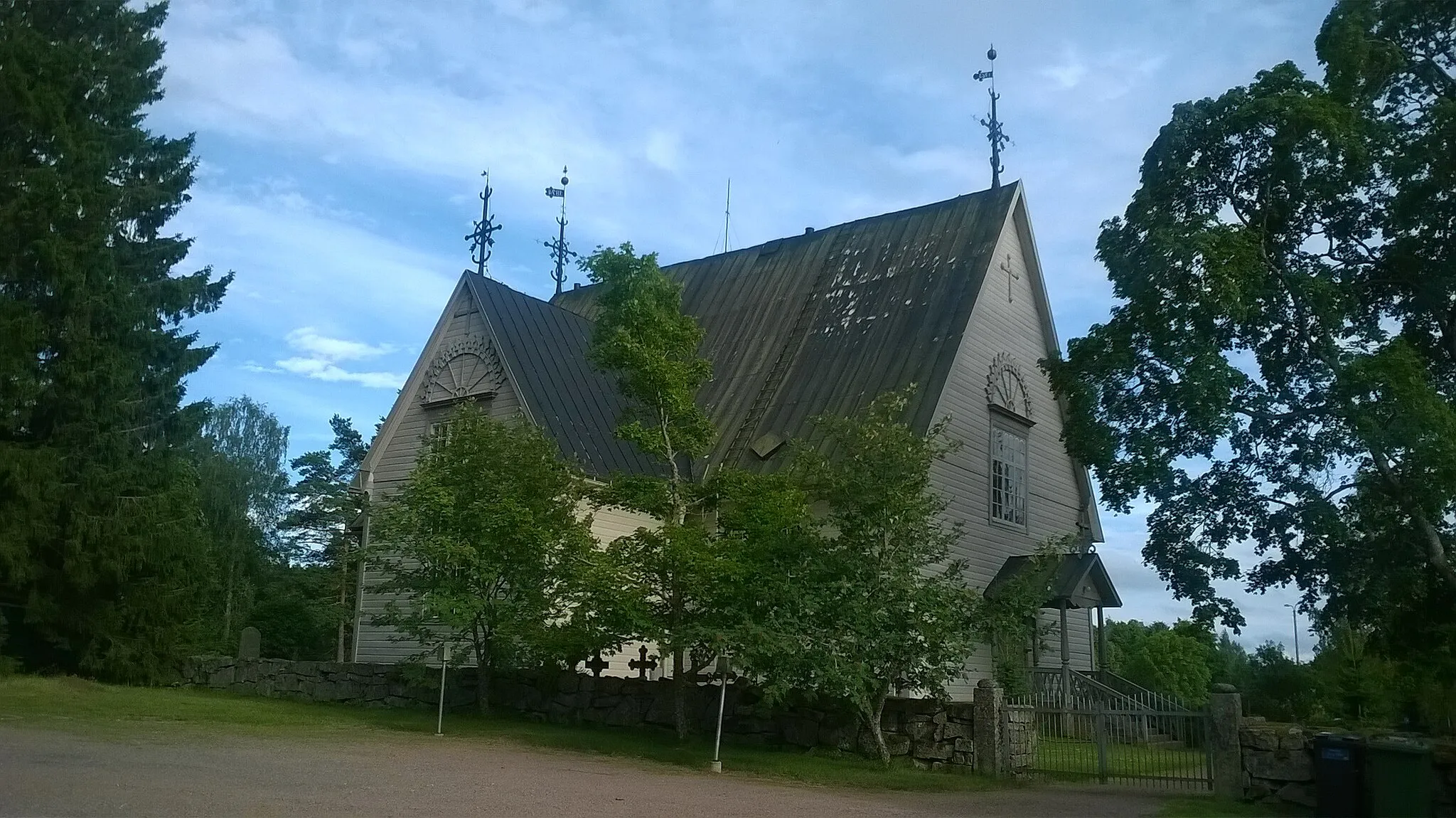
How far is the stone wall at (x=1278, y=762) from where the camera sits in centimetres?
1198

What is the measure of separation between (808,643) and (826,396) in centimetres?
881

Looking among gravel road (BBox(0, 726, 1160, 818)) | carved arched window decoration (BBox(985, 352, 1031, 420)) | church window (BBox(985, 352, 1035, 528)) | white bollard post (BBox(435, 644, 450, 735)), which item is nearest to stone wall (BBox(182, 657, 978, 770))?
white bollard post (BBox(435, 644, 450, 735))

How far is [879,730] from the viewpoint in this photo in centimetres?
1484

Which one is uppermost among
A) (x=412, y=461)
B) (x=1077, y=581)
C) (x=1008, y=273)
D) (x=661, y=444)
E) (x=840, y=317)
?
(x=1008, y=273)

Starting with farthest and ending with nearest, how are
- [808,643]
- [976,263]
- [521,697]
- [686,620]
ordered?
[976,263] < [521,697] < [686,620] < [808,643]

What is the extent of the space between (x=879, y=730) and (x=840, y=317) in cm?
1160

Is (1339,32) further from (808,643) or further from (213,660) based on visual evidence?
(213,660)

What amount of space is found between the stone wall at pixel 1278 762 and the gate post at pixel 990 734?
112 inches

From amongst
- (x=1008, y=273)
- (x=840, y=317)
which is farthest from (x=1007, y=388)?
(x=840, y=317)

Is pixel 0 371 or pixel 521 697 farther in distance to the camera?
pixel 0 371

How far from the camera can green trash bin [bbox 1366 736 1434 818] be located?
10469mm

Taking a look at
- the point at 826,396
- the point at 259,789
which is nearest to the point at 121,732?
the point at 259,789

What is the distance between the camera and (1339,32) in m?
15.6

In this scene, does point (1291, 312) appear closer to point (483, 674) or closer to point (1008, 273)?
point (1008, 273)
